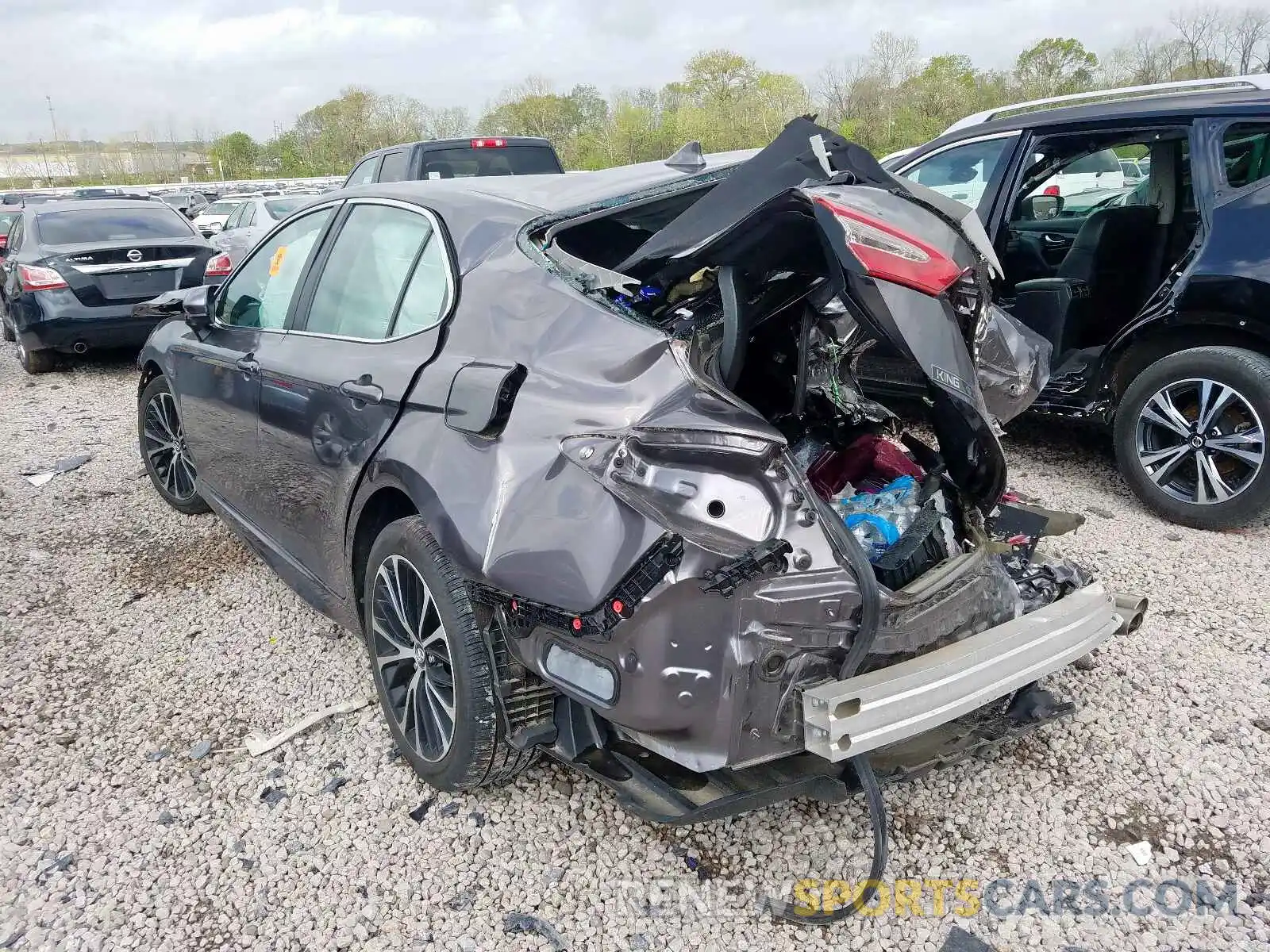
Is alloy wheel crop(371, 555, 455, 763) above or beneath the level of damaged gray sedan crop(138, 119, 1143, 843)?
beneath

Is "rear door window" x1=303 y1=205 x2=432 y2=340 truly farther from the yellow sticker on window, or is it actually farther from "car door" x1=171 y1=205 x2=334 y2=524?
the yellow sticker on window

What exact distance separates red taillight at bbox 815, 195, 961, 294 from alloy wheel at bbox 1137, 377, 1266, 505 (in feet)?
8.59

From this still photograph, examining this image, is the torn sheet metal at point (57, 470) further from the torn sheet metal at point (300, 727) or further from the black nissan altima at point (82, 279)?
the torn sheet metal at point (300, 727)

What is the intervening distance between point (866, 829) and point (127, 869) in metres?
2.02

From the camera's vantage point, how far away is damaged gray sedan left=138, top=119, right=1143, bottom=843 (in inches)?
75.8

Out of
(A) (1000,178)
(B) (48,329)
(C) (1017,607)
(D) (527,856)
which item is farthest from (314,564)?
(B) (48,329)

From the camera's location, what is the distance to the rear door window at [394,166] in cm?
906

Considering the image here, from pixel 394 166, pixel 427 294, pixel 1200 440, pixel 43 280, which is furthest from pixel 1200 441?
pixel 43 280

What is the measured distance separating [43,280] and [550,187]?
716 centimetres

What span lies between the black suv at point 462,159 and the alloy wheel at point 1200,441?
6.30 meters

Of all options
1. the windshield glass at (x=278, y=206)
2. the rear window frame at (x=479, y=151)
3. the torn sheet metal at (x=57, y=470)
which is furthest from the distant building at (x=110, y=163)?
the torn sheet metal at (x=57, y=470)

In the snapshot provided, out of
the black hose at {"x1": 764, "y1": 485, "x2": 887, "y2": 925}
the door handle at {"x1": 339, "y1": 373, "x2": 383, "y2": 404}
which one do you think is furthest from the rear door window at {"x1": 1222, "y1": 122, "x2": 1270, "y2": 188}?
the door handle at {"x1": 339, "y1": 373, "x2": 383, "y2": 404}

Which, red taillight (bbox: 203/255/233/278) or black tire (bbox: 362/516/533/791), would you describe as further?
red taillight (bbox: 203/255/233/278)

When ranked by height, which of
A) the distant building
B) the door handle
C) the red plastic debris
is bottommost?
the red plastic debris
